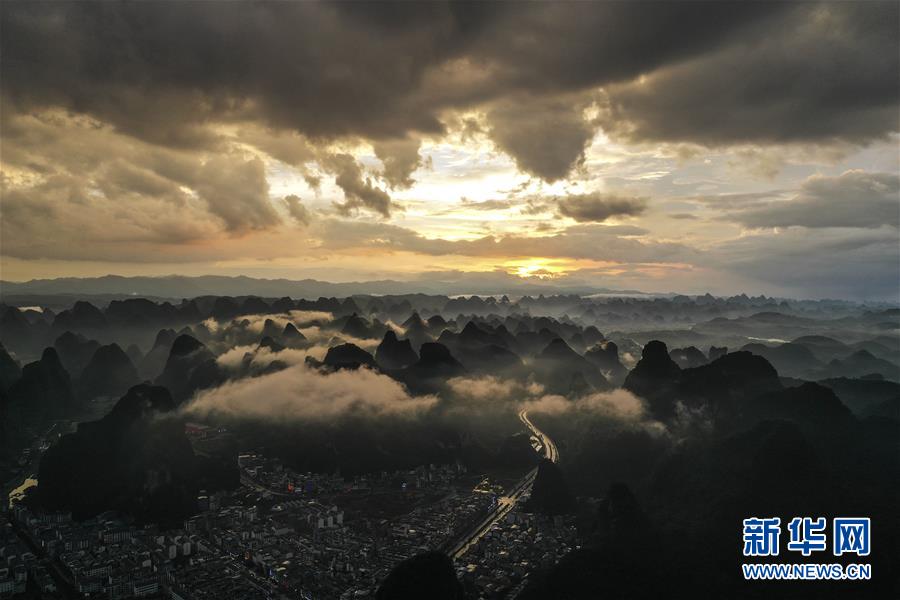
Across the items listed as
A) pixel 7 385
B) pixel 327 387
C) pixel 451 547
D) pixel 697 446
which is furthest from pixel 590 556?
pixel 7 385

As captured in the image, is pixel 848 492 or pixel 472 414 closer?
pixel 848 492

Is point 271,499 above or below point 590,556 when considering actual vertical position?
below

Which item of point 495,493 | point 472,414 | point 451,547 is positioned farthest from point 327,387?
point 451,547

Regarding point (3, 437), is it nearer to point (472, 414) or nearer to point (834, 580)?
point (472, 414)

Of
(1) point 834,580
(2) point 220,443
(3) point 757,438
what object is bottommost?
(2) point 220,443

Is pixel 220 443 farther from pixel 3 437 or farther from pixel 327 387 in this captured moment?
pixel 3 437

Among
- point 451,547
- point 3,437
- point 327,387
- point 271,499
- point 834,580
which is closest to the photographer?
point 834,580

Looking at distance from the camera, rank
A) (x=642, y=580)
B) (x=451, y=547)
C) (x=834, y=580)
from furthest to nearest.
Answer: (x=451, y=547) → (x=642, y=580) → (x=834, y=580)
